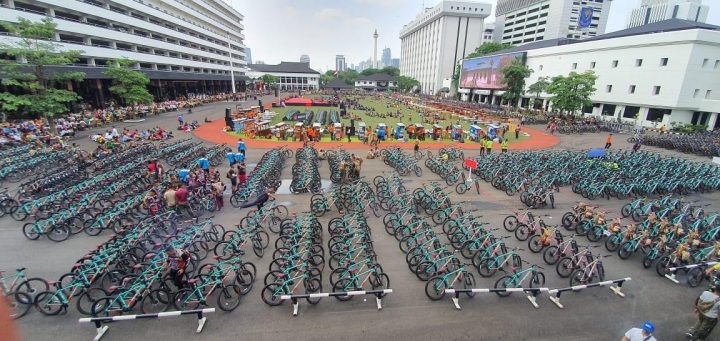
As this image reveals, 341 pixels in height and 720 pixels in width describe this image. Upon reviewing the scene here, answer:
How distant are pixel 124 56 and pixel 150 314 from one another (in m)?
49.7

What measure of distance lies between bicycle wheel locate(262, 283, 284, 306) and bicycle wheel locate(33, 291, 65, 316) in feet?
15.7

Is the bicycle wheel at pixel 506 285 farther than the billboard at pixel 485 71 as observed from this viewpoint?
No

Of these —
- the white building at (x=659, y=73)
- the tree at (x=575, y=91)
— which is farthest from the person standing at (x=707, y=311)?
the white building at (x=659, y=73)

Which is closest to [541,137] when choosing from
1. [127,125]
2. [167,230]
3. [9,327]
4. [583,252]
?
[583,252]

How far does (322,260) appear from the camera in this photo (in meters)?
10.3

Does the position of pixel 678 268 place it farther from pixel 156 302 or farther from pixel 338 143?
pixel 338 143

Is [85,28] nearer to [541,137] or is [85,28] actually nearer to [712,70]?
[541,137]

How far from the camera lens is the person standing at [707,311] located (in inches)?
288

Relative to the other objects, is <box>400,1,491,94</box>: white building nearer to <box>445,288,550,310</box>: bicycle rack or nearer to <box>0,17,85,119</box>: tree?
<box>0,17,85,119</box>: tree

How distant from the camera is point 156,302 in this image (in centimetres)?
836

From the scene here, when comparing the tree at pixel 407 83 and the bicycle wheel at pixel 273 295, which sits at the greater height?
the tree at pixel 407 83

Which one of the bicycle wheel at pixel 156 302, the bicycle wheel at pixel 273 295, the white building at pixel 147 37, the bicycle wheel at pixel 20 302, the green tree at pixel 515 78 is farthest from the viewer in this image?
the green tree at pixel 515 78

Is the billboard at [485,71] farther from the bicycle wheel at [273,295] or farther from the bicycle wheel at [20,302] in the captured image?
the bicycle wheel at [20,302]

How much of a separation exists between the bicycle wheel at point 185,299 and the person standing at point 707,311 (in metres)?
11.9
